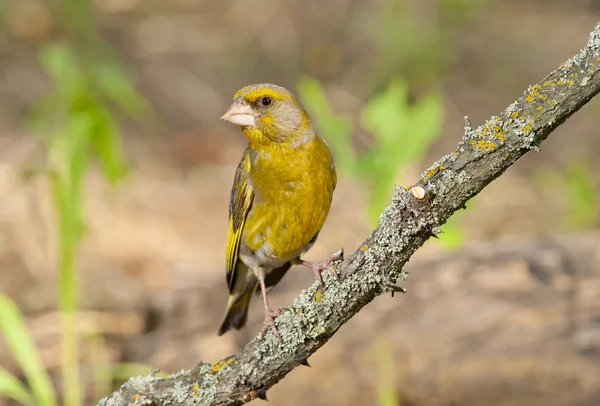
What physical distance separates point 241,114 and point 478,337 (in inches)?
83.1

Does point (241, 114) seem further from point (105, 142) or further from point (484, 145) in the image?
point (105, 142)

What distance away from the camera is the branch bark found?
2492 millimetres

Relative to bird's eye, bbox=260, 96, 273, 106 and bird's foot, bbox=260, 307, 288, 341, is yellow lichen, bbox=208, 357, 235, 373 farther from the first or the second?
bird's eye, bbox=260, 96, 273, 106

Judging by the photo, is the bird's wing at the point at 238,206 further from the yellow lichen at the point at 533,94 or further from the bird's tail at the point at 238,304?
the yellow lichen at the point at 533,94

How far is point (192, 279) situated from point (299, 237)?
268 cm

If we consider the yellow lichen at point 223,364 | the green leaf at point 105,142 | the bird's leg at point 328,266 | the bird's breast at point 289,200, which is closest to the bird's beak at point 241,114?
the bird's breast at point 289,200

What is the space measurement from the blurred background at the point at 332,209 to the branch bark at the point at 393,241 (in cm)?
133

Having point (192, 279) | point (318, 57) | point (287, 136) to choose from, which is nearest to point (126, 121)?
point (318, 57)

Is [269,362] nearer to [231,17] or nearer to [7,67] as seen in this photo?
[7,67]

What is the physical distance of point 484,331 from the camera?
4.83 meters

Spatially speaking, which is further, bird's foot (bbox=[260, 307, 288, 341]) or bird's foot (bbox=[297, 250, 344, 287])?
bird's foot (bbox=[260, 307, 288, 341])

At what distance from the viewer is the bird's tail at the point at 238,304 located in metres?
4.32

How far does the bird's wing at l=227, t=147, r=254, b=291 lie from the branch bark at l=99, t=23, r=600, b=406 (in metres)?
0.75

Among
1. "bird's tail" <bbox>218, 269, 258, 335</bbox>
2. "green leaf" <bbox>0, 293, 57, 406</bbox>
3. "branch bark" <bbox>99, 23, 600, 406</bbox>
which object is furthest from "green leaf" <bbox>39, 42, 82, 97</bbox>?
"branch bark" <bbox>99, 23, 600, 406</bbox>
